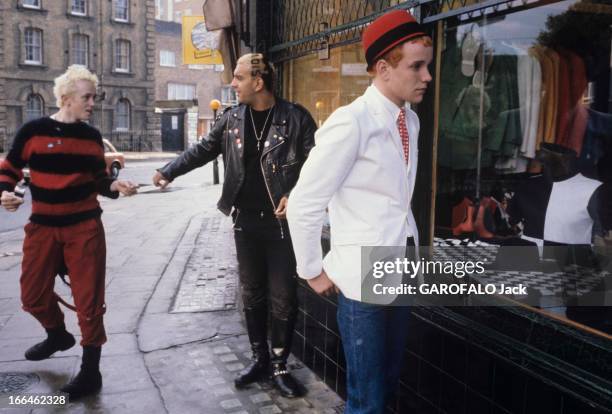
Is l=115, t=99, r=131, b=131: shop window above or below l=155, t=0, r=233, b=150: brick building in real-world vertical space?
below

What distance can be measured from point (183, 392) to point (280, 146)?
1700 mm

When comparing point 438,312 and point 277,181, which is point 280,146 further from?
point 438,312

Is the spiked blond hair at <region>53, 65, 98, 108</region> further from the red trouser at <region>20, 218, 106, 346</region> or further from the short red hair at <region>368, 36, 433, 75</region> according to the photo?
the short red hair at <region>368, 36, 433, 75</region>

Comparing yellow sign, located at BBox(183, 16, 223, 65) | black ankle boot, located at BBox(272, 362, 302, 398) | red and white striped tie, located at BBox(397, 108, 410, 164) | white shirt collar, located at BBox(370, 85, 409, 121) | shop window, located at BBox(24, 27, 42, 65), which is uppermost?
shop window, located at BBox(24, 27, 42, 65)

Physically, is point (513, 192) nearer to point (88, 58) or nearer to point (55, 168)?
point (55, 168)

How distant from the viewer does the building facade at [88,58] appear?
35812 millimetres

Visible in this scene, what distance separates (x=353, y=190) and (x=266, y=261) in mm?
1974

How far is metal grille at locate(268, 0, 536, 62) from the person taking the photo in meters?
3.24

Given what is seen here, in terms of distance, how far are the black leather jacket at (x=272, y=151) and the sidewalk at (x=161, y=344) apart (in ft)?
4.01

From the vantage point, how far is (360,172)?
2.29 m

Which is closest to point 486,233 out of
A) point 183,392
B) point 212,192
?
point 183,392

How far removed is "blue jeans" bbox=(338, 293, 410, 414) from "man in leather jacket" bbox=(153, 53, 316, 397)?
1.61 m

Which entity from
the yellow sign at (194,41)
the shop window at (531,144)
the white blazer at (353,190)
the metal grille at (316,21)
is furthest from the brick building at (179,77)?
the white blazer at (353,190)

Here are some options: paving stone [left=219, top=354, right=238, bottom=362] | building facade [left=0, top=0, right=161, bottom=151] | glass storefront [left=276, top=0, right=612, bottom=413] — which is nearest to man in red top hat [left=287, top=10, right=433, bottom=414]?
glass storefront [left=276, top=0, right=612, bottom=413]
